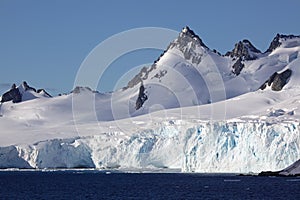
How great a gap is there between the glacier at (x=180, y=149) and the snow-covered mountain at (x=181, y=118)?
131 millimetres

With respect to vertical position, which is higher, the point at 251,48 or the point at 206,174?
the point at 251,48

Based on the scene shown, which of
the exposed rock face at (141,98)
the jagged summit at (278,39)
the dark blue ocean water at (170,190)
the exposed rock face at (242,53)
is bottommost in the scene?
the dark blue ocean water at (170,190)

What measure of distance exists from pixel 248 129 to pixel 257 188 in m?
19.5

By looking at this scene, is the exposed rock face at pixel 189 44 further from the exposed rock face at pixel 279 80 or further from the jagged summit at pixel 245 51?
the exposed rock face at pixel 279 80

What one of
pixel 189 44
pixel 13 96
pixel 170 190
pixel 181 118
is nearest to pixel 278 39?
pixel 189 44

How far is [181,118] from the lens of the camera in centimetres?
11356

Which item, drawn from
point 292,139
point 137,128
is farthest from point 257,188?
point 137,128

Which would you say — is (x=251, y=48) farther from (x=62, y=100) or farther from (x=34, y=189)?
(x=34, y=189)

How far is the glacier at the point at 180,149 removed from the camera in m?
84.1

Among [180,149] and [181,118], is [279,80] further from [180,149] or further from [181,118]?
[180,149]

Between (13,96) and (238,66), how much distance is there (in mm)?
50892

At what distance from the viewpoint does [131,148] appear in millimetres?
102750

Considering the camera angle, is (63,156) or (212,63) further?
(212,63)

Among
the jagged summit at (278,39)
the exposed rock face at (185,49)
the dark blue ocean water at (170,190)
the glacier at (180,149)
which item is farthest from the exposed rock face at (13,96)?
the dark blue ocean water at (170,190)
